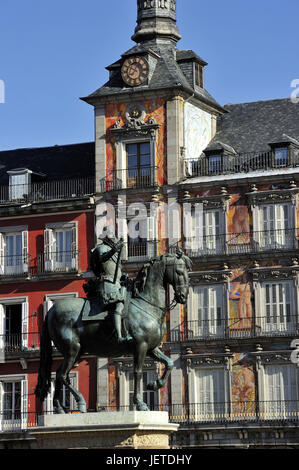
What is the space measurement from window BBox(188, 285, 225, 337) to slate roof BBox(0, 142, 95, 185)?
9061 millimetres

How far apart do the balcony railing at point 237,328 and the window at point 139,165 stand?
23.6 ft

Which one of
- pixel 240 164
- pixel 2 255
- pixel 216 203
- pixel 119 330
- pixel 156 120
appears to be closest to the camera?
pixel 119 330

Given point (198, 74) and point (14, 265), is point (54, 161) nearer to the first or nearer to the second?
point (14, 265)

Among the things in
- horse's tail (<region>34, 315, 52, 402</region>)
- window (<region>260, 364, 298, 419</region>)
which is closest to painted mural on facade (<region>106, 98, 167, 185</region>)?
window (<region>260, 364, 298, 419</region>)

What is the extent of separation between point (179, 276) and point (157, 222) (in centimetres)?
2823

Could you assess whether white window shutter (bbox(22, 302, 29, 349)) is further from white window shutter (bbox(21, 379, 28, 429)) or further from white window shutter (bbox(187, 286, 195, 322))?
white window shutter (bbox(187, 286, 195, 322))

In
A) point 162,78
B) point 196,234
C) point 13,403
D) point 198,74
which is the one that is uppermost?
point 198,74

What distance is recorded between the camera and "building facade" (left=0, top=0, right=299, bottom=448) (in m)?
53.5

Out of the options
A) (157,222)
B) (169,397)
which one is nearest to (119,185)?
(157,222)

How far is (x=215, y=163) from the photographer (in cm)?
5731

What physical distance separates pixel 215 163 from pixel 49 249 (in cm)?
910

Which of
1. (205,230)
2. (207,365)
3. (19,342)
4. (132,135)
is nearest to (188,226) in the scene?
(205,230)

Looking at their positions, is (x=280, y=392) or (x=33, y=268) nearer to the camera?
(x=280, y=392)

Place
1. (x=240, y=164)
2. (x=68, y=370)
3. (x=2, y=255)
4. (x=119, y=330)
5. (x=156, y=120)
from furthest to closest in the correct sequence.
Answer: (x=2, y=255) < (x=156, y=120) < (x=240, y=164) < (x=68, y=370) < (x=119, y=330)
